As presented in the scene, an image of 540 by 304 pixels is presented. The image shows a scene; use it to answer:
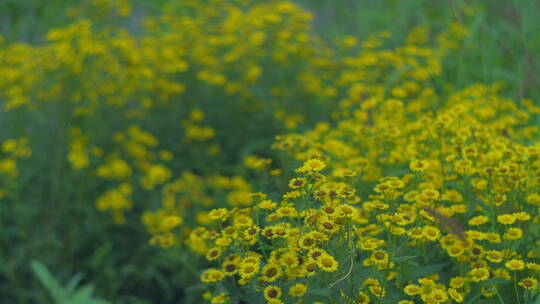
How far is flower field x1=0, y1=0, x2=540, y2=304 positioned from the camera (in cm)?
155

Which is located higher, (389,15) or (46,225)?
(389,15)

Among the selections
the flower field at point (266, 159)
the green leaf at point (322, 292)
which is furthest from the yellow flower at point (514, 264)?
the green leaf at point (322, 292)

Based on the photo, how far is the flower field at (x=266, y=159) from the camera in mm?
1552

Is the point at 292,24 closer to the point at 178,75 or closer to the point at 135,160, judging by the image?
the point at 178,75


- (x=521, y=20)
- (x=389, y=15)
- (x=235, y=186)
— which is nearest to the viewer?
(x=235, y=186)

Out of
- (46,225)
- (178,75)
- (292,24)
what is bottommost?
(46,225)

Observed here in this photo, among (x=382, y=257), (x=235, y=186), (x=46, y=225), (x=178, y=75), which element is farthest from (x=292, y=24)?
(x=382, y=257)

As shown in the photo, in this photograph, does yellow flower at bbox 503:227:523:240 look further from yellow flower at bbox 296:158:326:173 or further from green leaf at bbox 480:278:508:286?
yellow flower at bbox 296:158:326:173

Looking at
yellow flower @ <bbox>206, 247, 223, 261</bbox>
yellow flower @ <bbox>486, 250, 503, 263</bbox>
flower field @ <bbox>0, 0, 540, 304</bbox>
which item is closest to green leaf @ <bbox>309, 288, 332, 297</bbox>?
flower field @ <bbox>0, 0, 540, 304</bbox>

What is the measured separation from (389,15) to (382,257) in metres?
3.06

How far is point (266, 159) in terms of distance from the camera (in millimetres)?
2008

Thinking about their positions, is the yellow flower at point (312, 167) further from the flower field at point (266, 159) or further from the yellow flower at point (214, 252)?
the yellow flower at point (214, 252)

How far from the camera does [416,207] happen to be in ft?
5.61

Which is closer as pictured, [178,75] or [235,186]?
[235,186]
